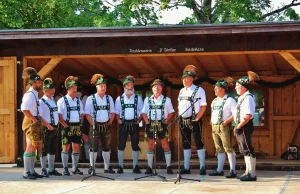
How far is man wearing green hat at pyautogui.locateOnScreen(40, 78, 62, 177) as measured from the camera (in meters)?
10.8

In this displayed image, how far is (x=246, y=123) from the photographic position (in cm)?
1006

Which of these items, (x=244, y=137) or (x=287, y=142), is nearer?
(x=244, y=137)

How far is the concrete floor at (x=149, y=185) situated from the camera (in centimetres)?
891

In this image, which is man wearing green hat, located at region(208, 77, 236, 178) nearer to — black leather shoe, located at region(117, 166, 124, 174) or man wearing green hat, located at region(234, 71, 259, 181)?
man wearing green hat, located at region(234, 71, 259, 181)

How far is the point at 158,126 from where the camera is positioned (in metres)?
11.3

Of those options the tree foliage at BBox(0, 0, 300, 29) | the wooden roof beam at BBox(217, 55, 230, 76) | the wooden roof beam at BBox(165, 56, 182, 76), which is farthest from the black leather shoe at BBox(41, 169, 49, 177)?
the tree foliage at BBox(0, 0, 300, 29)

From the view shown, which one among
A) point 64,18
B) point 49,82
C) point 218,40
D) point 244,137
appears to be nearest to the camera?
point 244,137

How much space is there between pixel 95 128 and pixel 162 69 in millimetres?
4001

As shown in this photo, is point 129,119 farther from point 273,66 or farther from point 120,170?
point 273,66

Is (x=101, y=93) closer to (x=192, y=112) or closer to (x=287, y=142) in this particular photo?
(x=192, y=112)

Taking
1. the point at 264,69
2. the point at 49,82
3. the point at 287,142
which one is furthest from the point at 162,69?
the point at 49,82

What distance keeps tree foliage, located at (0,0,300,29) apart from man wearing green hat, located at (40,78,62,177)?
1137cm

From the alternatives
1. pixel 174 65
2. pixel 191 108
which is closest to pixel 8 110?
pixel 174 65

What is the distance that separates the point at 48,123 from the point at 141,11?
12442 mm
